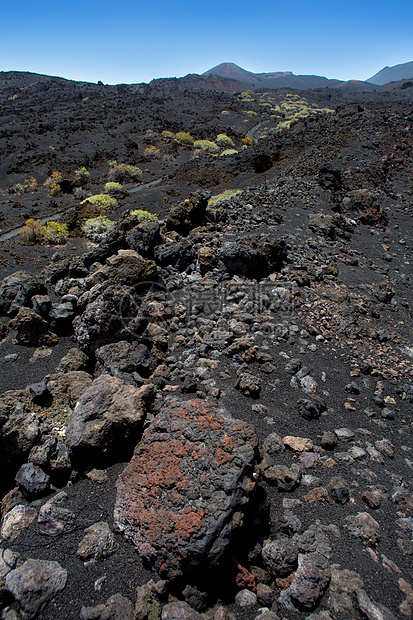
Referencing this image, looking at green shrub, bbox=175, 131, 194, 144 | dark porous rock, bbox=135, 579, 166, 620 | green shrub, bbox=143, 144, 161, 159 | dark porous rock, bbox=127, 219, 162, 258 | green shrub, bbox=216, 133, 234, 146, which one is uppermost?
green shrub, bbox=175, 131, 194, 144

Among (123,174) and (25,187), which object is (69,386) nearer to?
(123,174)

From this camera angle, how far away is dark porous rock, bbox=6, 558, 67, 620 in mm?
2188

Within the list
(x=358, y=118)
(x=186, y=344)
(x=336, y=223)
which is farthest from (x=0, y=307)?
(x=358, y=118)

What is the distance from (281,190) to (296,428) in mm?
10099

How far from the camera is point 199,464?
103 inches

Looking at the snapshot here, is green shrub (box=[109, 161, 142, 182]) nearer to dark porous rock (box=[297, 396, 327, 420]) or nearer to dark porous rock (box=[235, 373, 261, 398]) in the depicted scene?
dark porous rock (box=[235, 373, 261, 398])

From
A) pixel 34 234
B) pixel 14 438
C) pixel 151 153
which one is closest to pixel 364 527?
pixel 14 438

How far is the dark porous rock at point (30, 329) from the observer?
5.14 m

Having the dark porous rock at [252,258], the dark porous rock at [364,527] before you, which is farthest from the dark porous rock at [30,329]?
the dark porous rock at [364,527]

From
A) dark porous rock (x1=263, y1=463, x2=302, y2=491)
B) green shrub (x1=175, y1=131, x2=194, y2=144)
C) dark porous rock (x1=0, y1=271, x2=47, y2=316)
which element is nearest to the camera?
dark porous rock (x1=263, y1=463, x2=302, y2=491)

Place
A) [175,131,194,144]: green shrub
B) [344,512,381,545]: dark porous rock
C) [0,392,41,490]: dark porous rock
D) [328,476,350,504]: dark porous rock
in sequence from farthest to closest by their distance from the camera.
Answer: [175,131,194,144]: green shrub → [0,392,41,490]: dark porous rock → [328,476,350,504]: dark porous rock → [344,512,381,545]: dark porous rock

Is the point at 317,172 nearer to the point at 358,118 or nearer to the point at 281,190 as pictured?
the point at 281,190

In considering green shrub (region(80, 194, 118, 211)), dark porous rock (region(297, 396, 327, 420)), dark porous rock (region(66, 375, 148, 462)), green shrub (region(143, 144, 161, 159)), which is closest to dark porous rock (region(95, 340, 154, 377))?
dark porous rock (region(66, 375, 148, 462))

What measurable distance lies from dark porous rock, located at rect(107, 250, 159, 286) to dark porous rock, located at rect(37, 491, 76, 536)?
11.8 ft
